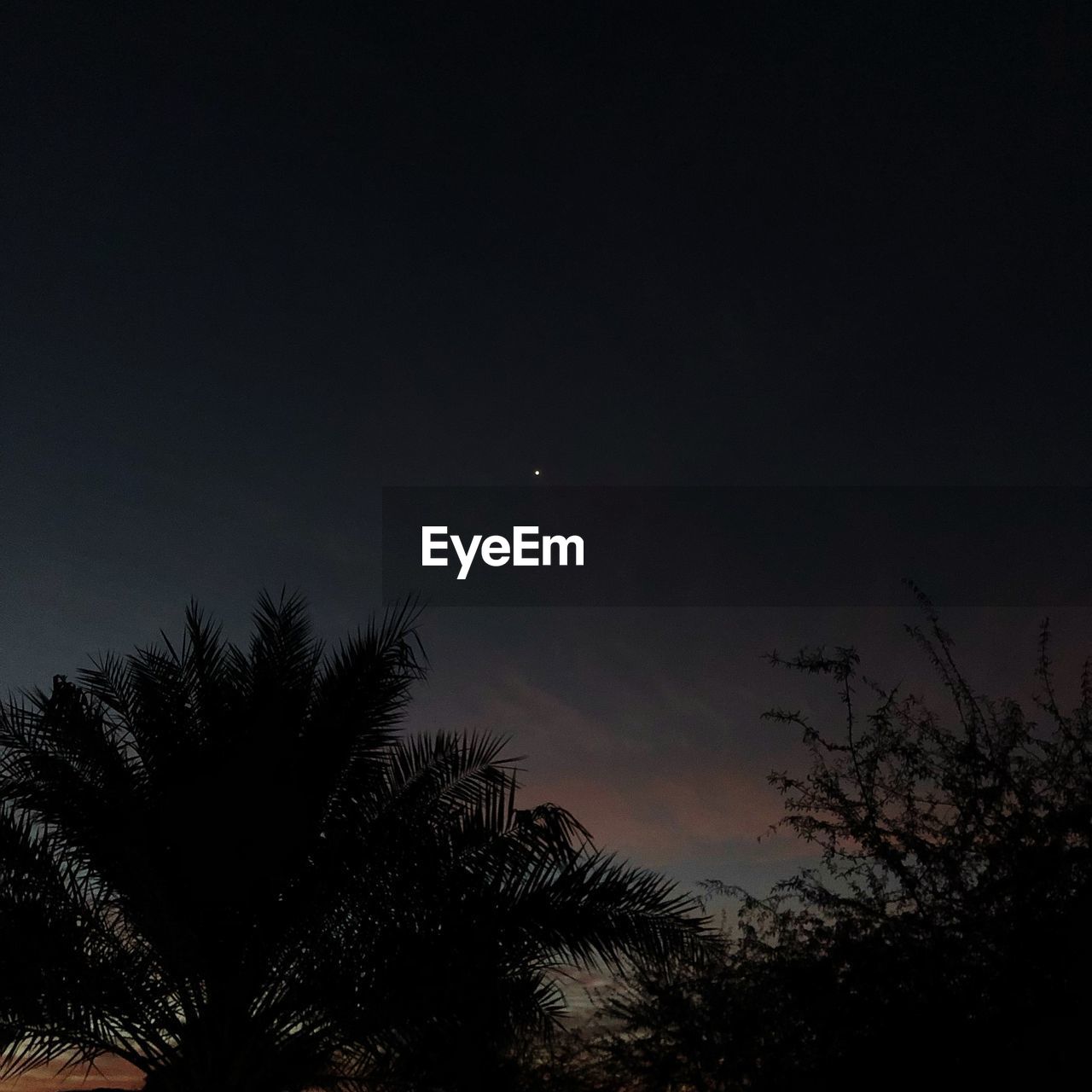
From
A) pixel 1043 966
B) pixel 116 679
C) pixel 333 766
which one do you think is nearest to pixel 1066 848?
pixel 1043 966

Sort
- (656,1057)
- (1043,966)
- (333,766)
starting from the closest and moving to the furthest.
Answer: (1043,966), (333,766), (656,1057)

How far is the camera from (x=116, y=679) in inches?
379

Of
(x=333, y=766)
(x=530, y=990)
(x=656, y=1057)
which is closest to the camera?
(x=530, y=990)

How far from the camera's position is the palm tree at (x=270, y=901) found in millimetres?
8359

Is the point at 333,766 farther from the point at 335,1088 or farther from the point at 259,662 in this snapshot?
the point at 335,1088

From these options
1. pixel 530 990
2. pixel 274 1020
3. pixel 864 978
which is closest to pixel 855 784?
pixel 864 978

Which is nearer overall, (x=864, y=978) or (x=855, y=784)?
(x=864, y=978)

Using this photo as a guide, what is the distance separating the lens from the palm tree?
329 inches

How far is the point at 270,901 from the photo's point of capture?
880 cm

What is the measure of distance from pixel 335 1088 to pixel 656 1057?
446 centimetres

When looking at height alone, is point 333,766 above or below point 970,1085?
above

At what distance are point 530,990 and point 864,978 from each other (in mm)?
2776

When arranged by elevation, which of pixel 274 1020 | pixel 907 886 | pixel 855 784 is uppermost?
pixel 855 784

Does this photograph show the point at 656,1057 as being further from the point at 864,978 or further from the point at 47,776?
the point at 47,776
